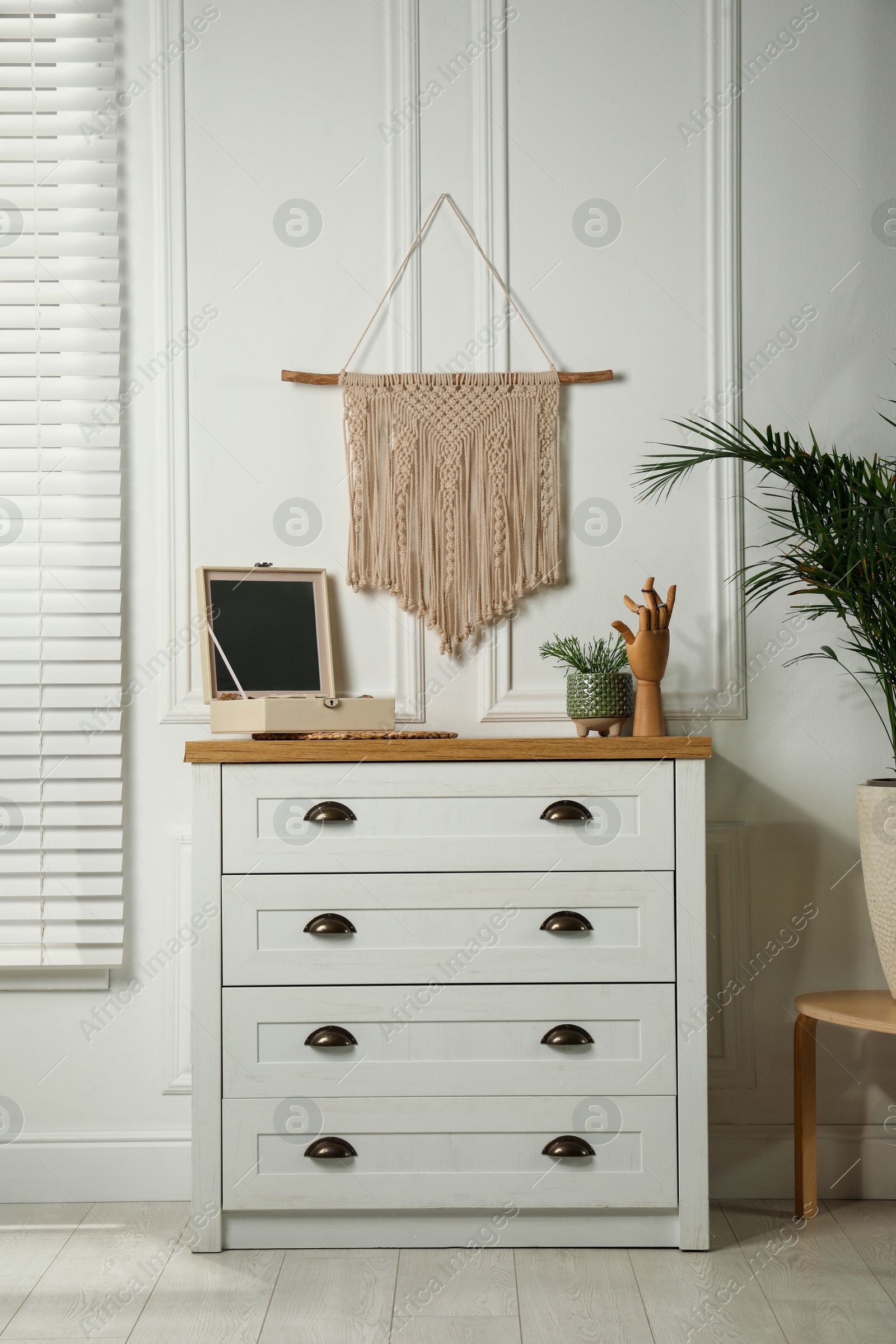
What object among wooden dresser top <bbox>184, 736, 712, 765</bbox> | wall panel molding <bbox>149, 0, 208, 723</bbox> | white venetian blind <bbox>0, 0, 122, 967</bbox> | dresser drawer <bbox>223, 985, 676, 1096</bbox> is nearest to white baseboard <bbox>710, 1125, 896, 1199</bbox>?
dresser drawer <bbox>223, 985, 676, 1096</bbox>

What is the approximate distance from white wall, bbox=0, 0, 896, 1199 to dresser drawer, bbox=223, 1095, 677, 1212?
79 cm

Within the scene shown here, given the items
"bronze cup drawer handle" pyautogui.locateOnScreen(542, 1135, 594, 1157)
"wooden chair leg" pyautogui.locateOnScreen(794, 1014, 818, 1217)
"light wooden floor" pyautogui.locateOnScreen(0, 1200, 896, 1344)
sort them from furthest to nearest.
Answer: "wooden chair leg" pyautogui.locateOnScreen(794, 1014, 818, 1217) < "bronze cup drawer handle" pyautogui.locateOnScreen(542, 1135, 594, 1157) < "light wooden floor" pyautogui.locateOnScreen(0, 1200, 896, 1344)

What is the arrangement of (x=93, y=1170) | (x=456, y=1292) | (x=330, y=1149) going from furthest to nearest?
1. (x=93, y=1170)
2. (x=330, y=1149)
3. (x=456, y=1292)

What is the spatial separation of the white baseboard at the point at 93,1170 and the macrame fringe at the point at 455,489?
1.38 m

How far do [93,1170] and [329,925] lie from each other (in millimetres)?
965

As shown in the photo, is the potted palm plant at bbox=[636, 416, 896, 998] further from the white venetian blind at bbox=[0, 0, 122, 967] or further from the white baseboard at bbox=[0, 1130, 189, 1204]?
the white baseboard at bbox=[0, 1130, 189, 1204]

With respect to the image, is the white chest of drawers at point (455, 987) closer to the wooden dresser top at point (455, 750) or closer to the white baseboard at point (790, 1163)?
the wooden dresser top at point (455, 750)

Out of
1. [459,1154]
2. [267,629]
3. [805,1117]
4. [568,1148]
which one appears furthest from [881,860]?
[267,629]

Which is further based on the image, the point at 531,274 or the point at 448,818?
the point at 531,274

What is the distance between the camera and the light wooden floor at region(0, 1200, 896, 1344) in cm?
175

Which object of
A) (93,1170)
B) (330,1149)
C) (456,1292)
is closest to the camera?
(456,1292)

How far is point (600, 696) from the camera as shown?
221cm

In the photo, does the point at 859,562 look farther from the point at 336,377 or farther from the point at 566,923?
the point at 336,377

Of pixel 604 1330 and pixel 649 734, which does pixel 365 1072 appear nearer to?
pixel 604 1330
